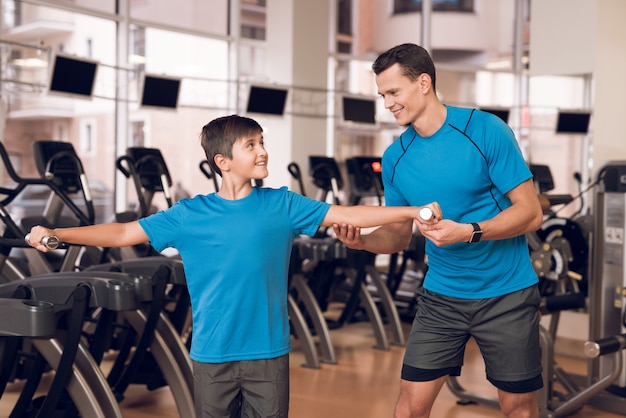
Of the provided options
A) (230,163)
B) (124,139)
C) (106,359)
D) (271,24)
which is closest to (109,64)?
(124,139)

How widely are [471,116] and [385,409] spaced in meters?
2.26

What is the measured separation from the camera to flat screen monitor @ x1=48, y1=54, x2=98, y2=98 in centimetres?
578

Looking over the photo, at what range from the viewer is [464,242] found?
8.43 feet

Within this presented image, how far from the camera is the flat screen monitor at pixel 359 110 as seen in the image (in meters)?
8.05

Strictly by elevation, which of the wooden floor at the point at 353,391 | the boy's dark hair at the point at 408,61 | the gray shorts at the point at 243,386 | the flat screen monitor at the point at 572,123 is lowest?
the wooden floor at the point at 353,391

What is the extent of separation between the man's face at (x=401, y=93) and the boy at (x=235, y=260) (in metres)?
0.35

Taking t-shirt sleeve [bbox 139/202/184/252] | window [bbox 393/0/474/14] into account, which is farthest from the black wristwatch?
window [bbox 393/0/474/14]

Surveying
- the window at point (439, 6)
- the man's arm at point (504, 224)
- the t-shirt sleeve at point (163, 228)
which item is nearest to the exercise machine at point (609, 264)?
the man's arm at point (504, 224)

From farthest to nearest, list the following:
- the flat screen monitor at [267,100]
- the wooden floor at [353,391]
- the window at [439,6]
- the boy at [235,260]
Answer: the window at [439,6] < the flat screen monitor at [267,100] < the wooden floor at [353,391] < the boy at [235,260]

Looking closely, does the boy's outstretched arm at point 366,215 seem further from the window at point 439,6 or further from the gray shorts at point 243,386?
the window at point 439,6

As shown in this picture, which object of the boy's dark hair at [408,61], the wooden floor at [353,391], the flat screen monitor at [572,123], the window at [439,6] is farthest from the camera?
the window at [439,6]

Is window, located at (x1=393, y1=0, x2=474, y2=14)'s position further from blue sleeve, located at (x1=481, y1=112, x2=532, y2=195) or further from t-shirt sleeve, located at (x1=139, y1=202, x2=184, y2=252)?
t-shirt sleeve, located at (x1=139, y1=202, x2=184, y2=252)

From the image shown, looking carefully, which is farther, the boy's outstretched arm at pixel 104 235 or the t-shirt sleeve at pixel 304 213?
the t-shirt sleeve at pixel 304 213

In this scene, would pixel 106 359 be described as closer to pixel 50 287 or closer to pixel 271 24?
pixel 50 287
